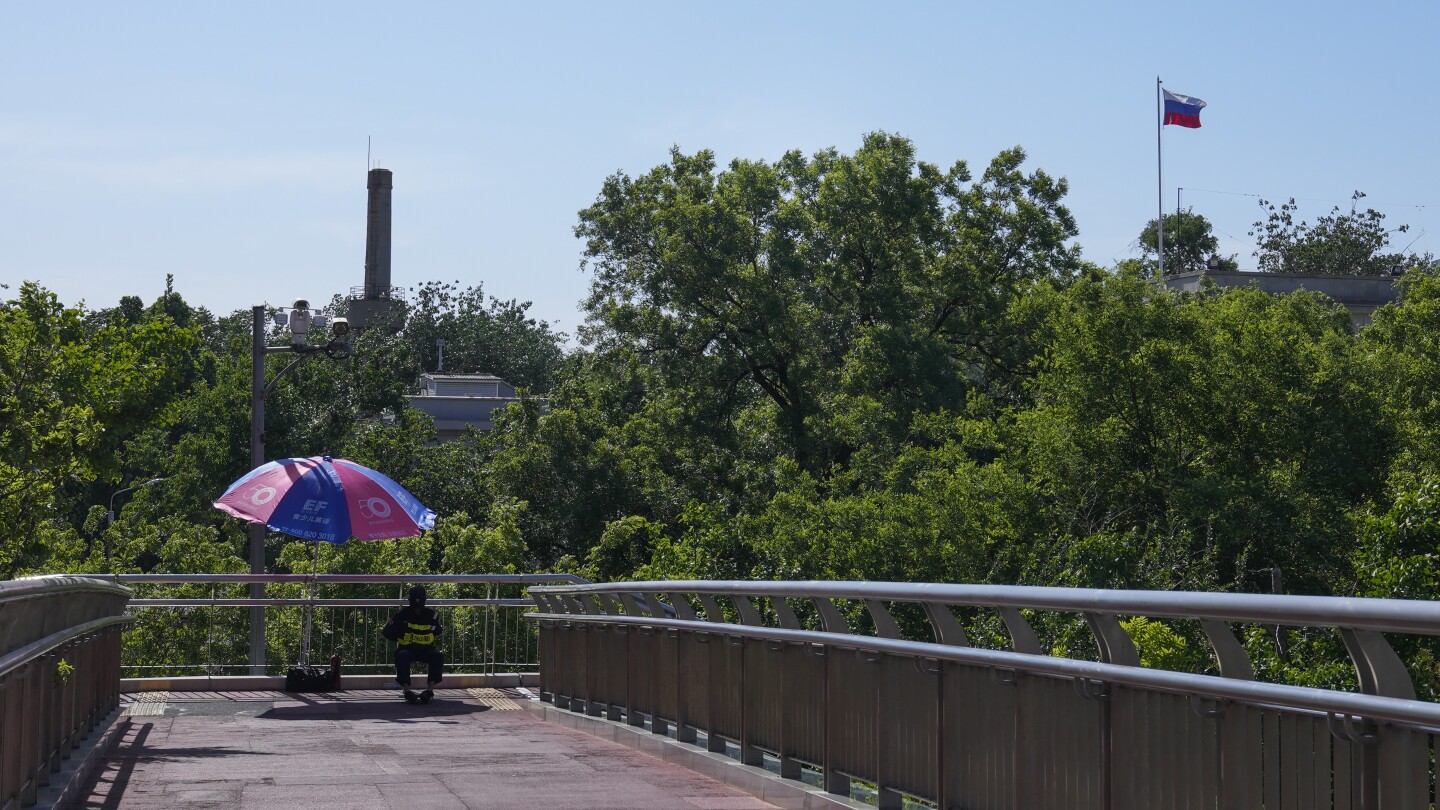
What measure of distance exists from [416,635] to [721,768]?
776 cm

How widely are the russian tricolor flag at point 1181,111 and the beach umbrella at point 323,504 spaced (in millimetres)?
51244

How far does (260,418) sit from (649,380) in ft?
61.8

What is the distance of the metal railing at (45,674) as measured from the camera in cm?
673

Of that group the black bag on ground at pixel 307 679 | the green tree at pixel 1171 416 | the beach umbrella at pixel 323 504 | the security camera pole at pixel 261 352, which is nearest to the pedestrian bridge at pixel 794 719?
the black bag on ground at pixel 307 679

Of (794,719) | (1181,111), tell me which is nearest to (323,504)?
(794,719)

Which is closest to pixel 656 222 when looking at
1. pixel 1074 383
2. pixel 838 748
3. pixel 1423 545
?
pixel 1074 383

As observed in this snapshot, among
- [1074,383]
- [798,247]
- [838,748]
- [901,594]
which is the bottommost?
[838,748]

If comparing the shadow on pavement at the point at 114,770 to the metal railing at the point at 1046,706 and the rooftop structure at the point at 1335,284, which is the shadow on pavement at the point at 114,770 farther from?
the rooftop structure at the point at 1335,284

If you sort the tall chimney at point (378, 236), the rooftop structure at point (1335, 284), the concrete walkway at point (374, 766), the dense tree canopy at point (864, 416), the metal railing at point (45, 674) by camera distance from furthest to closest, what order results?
1. the tall chimney at point (378, 236)
2. the rooftop structure at point (1335, 284)
3. the dense tree canopy at point (864, 416)
4. the concrete walkway at point (374, 766)
5. the metal railing at point (45, 674)

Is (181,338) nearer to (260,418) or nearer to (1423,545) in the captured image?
(260,418)

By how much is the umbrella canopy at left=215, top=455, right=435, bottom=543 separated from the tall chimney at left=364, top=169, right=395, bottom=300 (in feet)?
306

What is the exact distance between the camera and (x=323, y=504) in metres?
17.3

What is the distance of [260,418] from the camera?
2592 centimetres

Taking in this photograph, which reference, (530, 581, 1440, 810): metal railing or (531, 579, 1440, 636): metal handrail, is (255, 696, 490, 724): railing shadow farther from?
(531, 579, 1440, 636): metal handrail
